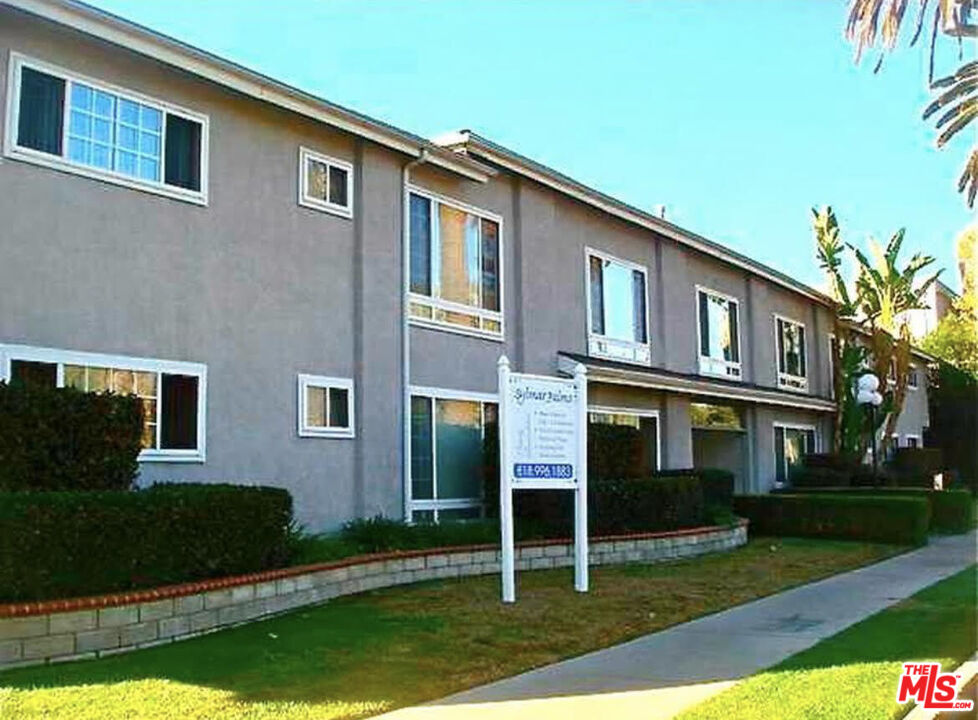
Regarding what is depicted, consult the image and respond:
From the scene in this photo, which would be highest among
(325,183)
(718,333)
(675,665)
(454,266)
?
(325,183)

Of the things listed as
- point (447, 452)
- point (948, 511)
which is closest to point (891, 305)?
point (948, 511)

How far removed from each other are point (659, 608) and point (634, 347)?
439 inches

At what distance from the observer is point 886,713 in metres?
7.26

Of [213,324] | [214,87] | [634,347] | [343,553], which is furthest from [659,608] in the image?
[634,347]

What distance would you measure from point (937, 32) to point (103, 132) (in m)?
11.5

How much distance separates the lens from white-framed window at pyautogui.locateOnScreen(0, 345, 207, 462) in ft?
37.6

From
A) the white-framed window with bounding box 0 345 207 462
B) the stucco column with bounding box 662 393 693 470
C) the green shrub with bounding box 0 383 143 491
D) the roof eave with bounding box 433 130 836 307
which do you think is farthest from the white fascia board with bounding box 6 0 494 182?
the stucco column with bounding box 662 393 693 470

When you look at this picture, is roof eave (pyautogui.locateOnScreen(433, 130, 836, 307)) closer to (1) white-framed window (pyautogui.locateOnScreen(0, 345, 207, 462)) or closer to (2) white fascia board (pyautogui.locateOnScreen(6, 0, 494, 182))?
(2) white fascia board (pyautogui.locateOnScreen(6, 0, 494, 182))

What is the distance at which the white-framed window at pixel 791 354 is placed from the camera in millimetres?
31108

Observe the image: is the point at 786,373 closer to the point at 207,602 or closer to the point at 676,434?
the point at 676,434

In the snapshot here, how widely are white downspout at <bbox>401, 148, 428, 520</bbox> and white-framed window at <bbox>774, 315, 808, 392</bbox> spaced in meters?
16.8

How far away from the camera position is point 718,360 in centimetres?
2697

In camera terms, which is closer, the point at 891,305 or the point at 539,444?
the point at 539,444

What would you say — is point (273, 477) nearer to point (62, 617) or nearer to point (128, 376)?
point (128, 376)
